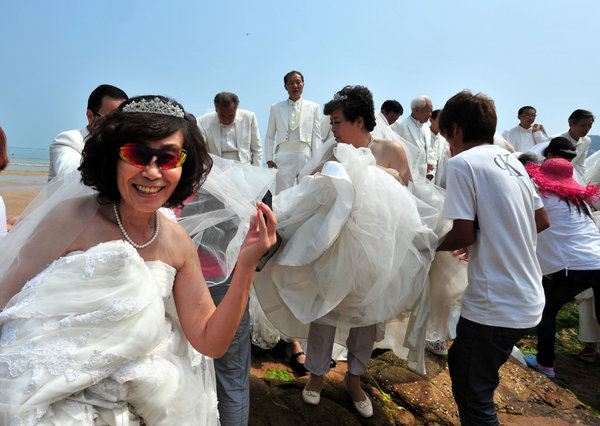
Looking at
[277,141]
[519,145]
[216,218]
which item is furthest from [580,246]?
[519,145]

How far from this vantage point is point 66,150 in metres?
2.81

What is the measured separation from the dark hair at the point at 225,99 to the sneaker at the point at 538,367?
17.5 ft

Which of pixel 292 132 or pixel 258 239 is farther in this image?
pixel 292 132

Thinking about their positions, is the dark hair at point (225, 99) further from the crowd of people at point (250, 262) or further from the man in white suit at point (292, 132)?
the crowd of people at point (250, 262)

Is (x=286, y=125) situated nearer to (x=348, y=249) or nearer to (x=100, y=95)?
(x=100, y=95)

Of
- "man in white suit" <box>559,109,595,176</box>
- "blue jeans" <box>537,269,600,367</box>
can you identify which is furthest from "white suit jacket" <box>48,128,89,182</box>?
"man in white suit" <box>559,109,595,176</box>

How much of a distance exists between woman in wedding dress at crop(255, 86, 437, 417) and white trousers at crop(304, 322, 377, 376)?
0.29 m

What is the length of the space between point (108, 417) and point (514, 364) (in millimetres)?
4182

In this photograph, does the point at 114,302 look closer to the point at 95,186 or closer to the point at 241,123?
the point at 95,186

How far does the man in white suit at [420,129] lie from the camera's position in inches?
272

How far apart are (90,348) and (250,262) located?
23.8 inches

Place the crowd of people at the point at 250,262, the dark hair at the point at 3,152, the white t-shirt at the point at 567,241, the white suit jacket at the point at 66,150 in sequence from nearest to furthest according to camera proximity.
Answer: the crowd of people at the point at 250,262, the dark hair at the point at 3,152, the white suit jacket at the point at 66,150, the white t-shirt at the point at 567,241

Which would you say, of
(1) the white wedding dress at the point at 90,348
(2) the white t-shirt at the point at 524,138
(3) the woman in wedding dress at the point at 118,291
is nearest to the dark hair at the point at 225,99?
(3) the woman in wedding dress at the point at 118,291

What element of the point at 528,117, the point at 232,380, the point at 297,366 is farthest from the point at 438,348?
the point at 528,117
